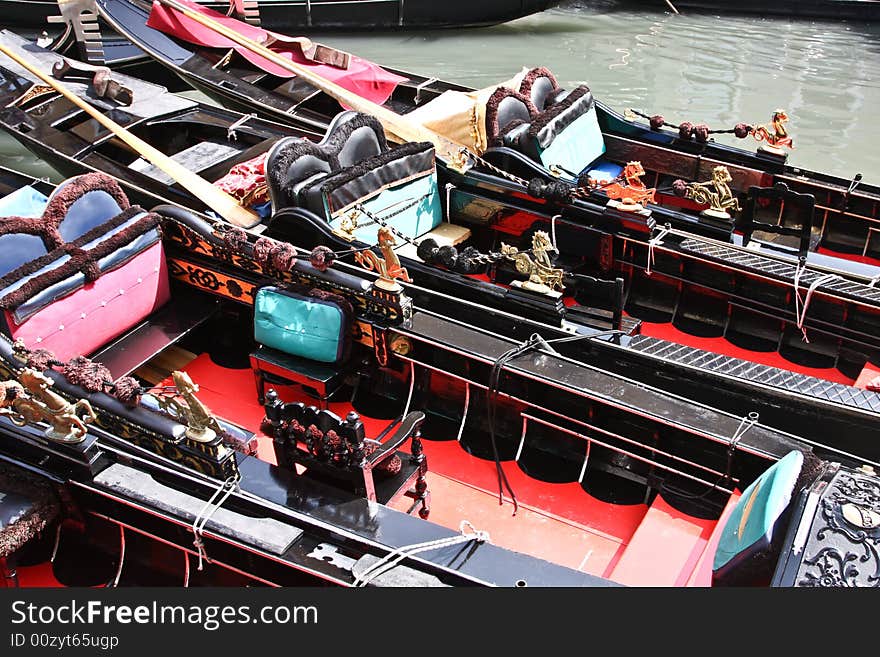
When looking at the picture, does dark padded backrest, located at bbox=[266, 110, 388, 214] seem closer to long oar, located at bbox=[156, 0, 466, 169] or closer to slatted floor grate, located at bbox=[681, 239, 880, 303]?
long oar, located at bbox=[156, 0, 466, 169]

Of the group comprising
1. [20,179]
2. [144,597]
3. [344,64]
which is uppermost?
[344,64]

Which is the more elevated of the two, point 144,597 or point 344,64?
point 344,64

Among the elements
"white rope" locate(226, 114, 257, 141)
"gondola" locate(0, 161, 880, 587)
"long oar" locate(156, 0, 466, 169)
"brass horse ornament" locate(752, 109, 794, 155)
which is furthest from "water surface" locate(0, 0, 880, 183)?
"gondola" locate(0, 161, 880, 587)

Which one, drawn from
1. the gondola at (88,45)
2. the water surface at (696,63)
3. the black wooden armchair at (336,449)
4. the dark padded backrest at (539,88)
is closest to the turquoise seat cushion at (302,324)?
the black wooden armchair at (336,449)

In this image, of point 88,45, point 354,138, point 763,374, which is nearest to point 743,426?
point 763,374

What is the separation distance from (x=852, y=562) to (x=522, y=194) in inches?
115

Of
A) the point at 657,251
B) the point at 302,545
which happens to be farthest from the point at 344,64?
the point at 302,545

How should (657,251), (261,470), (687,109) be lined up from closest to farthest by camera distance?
(261,470), (657,251), (687,109)

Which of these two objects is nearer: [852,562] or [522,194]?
[852,562]

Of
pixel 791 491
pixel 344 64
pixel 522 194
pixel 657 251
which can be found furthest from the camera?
pixel 344 64

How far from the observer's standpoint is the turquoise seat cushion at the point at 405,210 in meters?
4.31

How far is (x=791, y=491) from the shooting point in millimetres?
2316

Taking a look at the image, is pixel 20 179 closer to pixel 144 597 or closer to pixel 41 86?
pixel 41 86

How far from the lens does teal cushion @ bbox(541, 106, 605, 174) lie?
5025 mm
